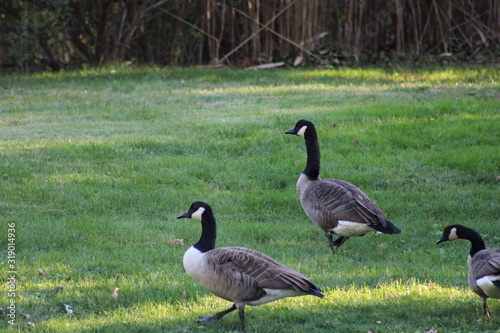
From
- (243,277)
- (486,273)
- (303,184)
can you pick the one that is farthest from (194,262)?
(303,184)

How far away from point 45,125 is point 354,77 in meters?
8.55

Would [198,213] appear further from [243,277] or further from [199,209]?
[243,277]

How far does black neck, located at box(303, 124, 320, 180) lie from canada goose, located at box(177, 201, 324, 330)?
2.80 metres

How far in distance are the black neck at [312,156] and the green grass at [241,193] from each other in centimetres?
76

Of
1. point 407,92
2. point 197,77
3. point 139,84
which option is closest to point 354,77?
point 407,92

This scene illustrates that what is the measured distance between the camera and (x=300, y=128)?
320 inches

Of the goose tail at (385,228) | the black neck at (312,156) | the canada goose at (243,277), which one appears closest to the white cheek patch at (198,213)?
the canada goose at (243,277)

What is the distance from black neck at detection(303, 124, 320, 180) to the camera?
7777 mm

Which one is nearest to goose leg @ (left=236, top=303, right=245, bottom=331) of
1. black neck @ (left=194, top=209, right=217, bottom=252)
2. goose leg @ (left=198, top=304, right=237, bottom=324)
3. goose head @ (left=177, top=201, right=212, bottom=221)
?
goose leg @ (left=198, top=304, right=237, bottom=324)

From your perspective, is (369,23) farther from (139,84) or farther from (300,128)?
(300,128)

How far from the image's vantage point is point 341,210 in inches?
269

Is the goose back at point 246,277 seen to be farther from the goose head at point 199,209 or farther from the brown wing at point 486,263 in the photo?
the brown wing at point 486,263

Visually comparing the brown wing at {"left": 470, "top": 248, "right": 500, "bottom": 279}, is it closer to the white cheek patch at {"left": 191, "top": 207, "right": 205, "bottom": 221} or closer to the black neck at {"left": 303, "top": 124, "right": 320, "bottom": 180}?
the white cheek patch at {"left": 191, "top": 207, "right": 205, "bottom": 221}

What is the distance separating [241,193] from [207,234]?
376 centimetres
